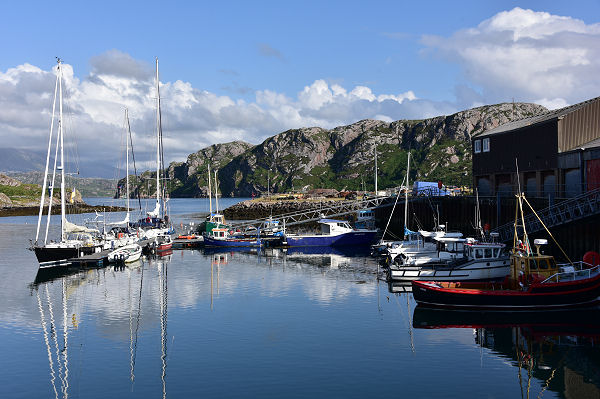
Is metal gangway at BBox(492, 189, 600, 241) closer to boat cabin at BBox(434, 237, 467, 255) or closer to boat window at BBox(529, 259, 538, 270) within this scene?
boat cabin at BBox(434, 237, 467, 255)

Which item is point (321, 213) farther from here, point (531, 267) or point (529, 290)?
point (529, 290)

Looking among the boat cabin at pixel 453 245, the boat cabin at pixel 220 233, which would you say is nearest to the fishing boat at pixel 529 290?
the boat cabin at pixel 453 245

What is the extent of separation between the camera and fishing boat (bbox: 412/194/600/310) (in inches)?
1260

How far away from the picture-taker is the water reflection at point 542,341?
22.5 m

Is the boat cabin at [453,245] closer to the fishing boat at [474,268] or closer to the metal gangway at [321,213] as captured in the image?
the fishing boat at [474,268]

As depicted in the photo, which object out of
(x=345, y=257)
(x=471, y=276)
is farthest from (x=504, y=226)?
(x=345, y=257)

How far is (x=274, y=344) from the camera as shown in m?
27.8

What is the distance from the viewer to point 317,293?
41156mm

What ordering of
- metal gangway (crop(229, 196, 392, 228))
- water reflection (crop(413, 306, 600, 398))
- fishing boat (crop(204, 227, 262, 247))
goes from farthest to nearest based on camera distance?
metal gangway (crop(229, 196, 392, 228)), fishing boat (crop(204, 227, 262, 247)), water reflection (crop(413, 306, 600, 398))

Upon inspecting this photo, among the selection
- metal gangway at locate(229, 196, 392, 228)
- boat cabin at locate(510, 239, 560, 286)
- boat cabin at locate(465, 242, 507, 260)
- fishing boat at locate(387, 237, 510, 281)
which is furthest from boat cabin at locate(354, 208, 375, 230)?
boat cabin at locate(510, 239, 560, 286)

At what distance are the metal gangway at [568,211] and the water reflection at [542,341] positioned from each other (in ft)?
37.6

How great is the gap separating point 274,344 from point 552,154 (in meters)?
39.0

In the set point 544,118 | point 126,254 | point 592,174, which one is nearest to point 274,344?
point 126,254

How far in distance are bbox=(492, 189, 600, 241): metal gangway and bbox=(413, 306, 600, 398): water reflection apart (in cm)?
1145
